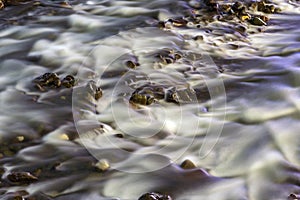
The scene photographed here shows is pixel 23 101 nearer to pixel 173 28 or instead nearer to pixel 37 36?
pixel 37 36

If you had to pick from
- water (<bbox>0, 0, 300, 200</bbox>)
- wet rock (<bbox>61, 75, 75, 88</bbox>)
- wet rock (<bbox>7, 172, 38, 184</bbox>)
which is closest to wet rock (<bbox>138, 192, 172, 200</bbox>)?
water (<bbox>0, 0, 300, 200</bbox>)

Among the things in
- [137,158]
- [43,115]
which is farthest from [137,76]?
[137,158]

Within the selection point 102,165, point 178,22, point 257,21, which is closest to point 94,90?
point 102,165

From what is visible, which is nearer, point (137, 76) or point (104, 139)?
point (104, 139)

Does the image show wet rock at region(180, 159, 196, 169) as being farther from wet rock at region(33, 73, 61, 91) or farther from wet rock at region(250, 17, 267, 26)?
wet rock at region(250, 17, 267, 26)

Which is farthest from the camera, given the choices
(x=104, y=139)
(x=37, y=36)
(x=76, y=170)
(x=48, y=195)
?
(x=37, y=36)

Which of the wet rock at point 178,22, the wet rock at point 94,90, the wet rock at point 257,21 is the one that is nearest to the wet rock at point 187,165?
the wet rock at point 94,90

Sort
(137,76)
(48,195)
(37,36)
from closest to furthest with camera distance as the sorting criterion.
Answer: (48,195)
(137,76)
(37,36)
